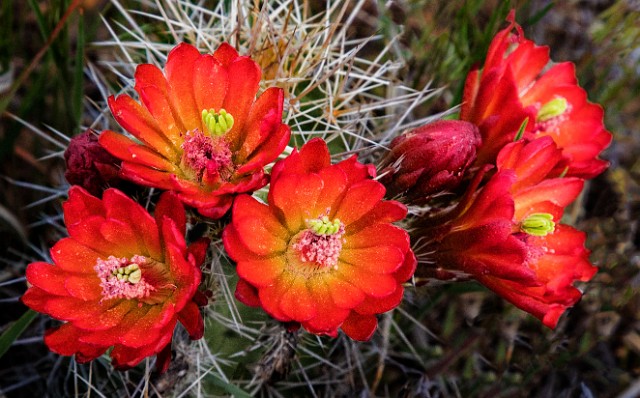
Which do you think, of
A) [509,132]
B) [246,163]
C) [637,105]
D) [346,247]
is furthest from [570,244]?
[637,105]

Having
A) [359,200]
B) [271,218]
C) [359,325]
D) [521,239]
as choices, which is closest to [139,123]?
[271,218]

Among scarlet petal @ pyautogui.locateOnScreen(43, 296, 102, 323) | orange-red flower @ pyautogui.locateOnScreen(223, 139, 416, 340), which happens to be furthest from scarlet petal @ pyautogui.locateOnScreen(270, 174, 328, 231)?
scarlet petal @ pyautogui.locateOnScreen(43, 296, 102, 323)

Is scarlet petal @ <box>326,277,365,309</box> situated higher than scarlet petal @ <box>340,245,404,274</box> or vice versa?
scarlet petal @ <box>340,245,404,274</box>

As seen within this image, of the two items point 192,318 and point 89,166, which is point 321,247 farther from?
point 89,166

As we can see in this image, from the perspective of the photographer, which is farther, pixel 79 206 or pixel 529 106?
pixel 529 106

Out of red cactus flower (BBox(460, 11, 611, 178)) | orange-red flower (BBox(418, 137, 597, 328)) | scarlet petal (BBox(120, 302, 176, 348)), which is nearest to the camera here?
scarlet petal (BBox(120, 302, 176, 348))

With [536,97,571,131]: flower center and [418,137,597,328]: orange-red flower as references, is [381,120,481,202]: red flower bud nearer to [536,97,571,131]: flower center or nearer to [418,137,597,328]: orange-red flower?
[418,137,597,328]: orange-red flower

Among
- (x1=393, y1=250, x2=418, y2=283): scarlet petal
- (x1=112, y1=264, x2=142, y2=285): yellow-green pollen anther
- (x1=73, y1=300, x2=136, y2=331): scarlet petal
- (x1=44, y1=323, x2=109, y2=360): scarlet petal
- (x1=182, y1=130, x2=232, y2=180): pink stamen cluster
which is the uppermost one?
(x1=182, y1=130, x2=232, y2=180): pink stamen cluster

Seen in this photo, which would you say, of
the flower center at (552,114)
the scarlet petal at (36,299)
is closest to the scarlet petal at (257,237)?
→ the scarlet petal at (36,299)

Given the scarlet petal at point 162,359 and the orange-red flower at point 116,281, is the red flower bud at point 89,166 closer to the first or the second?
the orange-red flower at point 116,281
